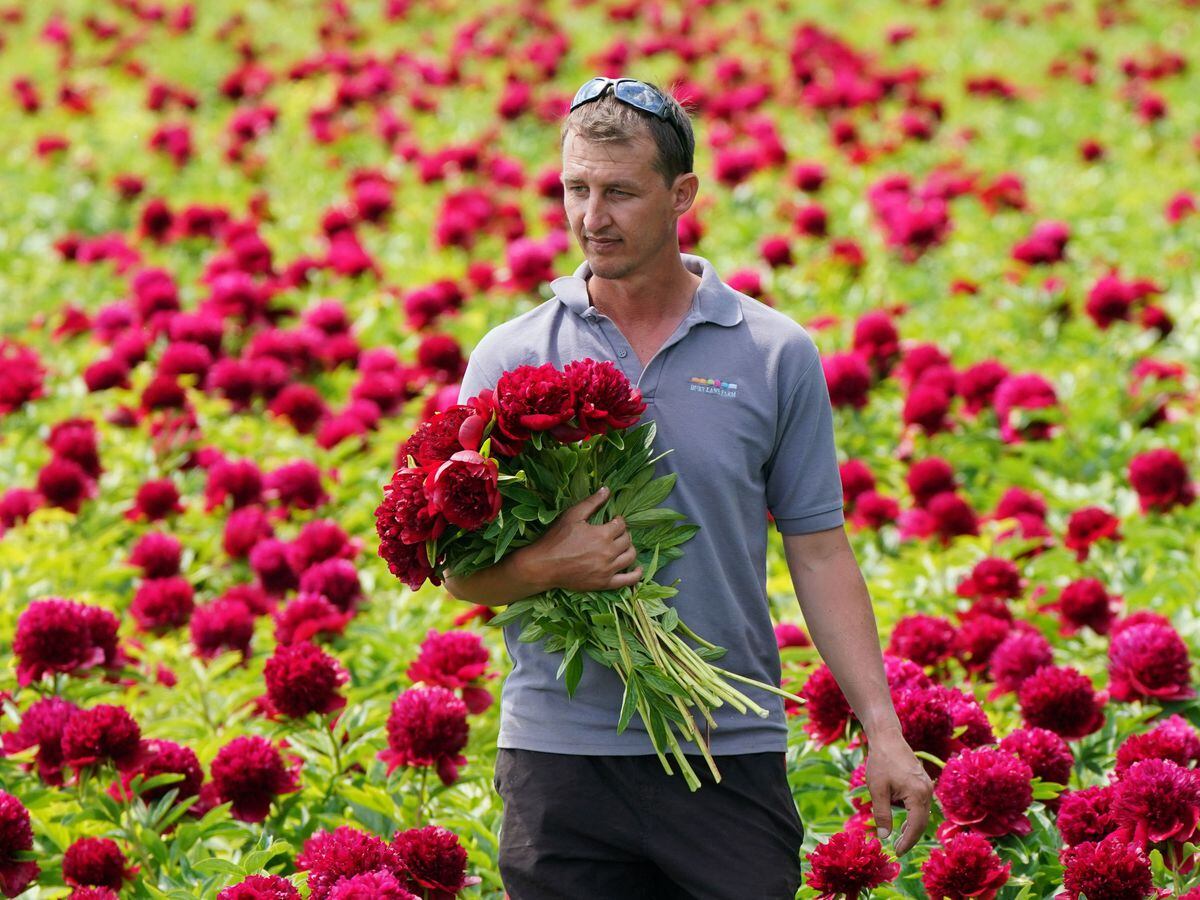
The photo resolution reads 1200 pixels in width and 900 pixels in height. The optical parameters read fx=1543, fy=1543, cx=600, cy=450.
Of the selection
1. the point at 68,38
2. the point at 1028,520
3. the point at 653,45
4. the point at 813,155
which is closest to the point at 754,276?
the point at 1028,520

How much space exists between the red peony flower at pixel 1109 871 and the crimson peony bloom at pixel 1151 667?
1002 mm

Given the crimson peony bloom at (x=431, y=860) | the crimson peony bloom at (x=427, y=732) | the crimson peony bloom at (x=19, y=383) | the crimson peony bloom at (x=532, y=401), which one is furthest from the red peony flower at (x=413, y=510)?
the crimson peony bloom at (x=19, y=383)

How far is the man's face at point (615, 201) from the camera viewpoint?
305 cm

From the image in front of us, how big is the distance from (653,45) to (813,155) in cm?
214

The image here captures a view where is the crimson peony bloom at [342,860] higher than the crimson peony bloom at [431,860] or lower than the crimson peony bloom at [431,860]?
higher

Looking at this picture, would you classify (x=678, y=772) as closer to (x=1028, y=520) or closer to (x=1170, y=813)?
(x=1170, y=813)

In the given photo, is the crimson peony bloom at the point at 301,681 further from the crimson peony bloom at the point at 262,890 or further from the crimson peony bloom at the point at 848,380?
the crimson peony bloom at the point at 848,380

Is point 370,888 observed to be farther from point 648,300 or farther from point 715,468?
point 648,300

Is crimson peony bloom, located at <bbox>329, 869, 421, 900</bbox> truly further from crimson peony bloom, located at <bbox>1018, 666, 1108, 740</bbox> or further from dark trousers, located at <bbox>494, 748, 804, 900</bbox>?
crimson peony bloom, located at <bbox>1018, 666, 1108, 740</bbox>

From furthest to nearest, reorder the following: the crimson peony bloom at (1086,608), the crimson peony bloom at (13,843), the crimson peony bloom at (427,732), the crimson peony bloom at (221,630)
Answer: the crimson peony bloom at (221,630)
the crimson peony bloom at (1086,608)
the crimson peony bloom at (427,732)
the crimson peony bloom at (13,843)

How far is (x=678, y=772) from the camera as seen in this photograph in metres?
3.03

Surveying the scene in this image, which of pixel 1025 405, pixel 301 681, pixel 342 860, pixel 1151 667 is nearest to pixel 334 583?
pixel 301 681

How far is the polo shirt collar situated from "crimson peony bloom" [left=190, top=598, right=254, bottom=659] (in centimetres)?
192

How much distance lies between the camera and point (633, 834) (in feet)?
9.84
